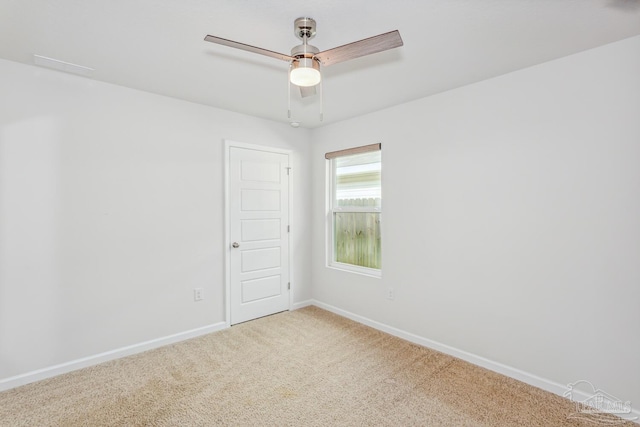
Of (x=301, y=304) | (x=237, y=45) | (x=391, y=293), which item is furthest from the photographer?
(x=301, y=304)

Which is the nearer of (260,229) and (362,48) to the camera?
(362,48)

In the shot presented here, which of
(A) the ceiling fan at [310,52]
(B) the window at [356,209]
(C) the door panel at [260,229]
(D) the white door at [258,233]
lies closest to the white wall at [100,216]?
(D) the white door at [258,233]

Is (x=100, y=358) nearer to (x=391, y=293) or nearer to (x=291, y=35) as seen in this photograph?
(x=391, y=293)

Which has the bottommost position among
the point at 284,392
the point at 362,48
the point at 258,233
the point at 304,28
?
the point at 284,392

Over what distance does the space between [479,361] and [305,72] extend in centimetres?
269

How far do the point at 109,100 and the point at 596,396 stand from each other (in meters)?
4.40

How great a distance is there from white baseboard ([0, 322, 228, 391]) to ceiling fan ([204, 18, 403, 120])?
2740 mm

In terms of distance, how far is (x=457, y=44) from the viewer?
2113 millimetres

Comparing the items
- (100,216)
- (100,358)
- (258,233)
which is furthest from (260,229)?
(100,358)

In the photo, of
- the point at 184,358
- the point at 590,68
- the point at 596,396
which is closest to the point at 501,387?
the point at 596,396

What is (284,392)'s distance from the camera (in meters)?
2.33

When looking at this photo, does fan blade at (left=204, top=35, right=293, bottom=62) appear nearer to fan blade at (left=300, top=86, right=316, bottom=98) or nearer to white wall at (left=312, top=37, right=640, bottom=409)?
fan blade at (left=300, top=86, right=316, bottom=98)

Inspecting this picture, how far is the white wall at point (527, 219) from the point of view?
207 centimetres

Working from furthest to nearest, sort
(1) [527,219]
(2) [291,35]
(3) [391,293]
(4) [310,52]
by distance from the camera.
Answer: (3) [391,293], (1) [527,219], (2) [291,35], (4) [310,52]
